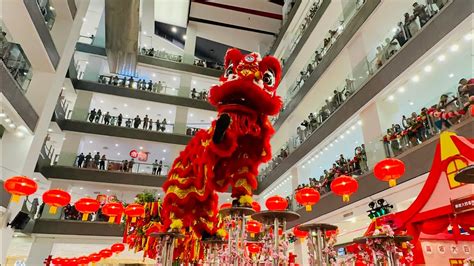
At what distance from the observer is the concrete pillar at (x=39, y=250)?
44.2 ft

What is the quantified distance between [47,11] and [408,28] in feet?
35.7

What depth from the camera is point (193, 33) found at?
21531mm

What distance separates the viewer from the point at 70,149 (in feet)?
51.5

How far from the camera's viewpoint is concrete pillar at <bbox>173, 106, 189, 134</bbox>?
17.8 metres

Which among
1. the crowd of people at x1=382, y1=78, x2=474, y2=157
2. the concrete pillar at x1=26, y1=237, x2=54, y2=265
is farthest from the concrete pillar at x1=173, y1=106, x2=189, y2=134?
the crowd of people at x1=382, y1=78, x2=474, y2=157

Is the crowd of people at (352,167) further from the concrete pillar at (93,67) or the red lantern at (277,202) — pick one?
the concrete pillar at (93,67)

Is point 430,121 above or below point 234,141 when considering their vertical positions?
above

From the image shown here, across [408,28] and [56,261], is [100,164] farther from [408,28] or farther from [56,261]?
[408,28]

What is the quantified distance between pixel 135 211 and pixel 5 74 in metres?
5.23

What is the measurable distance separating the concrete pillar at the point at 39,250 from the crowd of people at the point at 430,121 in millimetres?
13783

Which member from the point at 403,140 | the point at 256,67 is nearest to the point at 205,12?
the point at 403,140

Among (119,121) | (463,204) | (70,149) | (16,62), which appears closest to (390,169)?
(463,204)

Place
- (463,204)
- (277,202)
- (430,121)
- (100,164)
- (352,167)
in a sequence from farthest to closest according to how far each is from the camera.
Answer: (100,164) → (352,167) → (430,121) → (277,202) → (463,204)

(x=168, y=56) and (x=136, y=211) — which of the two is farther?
(x=168, y=56)
